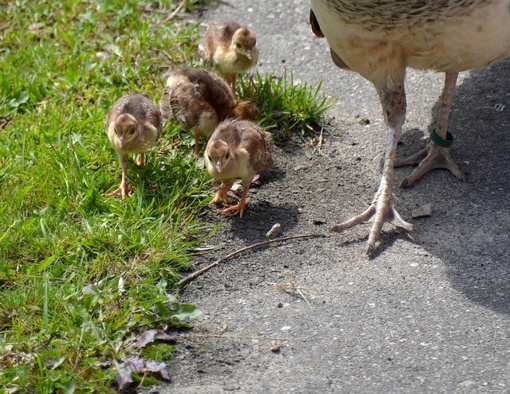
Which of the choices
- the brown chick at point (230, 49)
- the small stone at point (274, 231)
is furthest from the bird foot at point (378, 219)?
the brown chick at point (230, 49)

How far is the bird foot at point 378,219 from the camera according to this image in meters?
4.46

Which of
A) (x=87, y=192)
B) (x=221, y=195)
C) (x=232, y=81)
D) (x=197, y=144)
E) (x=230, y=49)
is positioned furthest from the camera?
(x=232, y=81)

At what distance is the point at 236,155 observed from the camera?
4.53 m

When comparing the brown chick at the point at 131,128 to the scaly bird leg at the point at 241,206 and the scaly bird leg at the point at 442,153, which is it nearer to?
the scaly bird leg at the point at 241,206

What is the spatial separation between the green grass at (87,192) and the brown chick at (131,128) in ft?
0.56

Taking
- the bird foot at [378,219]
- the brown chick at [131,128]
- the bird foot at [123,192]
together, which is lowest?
the bird foot at [378,219]

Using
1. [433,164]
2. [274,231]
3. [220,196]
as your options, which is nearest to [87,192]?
[220,196]

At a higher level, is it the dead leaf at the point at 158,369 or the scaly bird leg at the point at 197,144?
the scaly bird leg at the point at 197,144

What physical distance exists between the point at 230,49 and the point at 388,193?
4.60 feet

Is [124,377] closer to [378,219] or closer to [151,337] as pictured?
[151,337]

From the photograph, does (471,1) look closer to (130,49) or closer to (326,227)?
(326,227)

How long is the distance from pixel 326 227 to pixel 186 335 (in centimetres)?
111

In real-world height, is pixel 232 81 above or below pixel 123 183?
above

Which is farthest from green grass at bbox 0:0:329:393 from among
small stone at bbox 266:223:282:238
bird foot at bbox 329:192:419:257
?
bird foot at bbox 329:192:419:257
